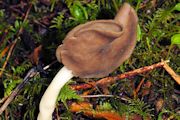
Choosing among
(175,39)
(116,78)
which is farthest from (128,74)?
(175,39)

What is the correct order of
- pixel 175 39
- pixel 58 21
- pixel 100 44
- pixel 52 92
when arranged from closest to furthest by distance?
pixel 100 44 < pixel 52 92 < pixel 175 39 < pixel 58 21

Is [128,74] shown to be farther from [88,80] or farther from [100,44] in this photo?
[100,44]

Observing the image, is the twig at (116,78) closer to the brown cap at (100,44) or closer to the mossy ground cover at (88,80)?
the mossy ground cover at (88,80)

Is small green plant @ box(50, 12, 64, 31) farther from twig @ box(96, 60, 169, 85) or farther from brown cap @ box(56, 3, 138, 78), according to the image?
brown cap @ box(56, 3, 138, 78)

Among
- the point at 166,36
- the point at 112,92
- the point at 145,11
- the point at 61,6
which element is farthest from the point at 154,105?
the point at 61,6

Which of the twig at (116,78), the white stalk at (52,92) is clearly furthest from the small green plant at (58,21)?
the white stalk at (52,92)

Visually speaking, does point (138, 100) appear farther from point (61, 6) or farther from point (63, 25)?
point (61, 6)
